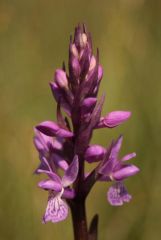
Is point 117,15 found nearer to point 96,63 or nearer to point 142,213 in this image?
point 142,213

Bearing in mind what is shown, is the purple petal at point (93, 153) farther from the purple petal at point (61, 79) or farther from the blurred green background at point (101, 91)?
the blurred green background at point (101, 91)

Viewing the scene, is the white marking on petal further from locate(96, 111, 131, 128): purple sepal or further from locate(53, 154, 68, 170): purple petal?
locate(96, 111, 131, 128): purple sepal

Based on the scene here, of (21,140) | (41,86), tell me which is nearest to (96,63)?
(21,140)

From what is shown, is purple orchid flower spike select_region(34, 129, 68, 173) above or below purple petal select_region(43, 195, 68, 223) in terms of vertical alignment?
above

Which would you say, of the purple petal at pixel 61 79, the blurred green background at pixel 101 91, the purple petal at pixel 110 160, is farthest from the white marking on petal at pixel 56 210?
the blurred green background at pixel 101 91

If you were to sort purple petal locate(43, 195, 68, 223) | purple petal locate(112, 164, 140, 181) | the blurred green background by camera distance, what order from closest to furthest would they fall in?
1. purple petal locate(43, 195, 68, 223)
2. purple petal locate(112, 164, 140, 181)
3. the blurred green background

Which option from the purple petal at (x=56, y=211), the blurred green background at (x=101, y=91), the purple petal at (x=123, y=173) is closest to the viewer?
the purple petal at (x=56, y=211)

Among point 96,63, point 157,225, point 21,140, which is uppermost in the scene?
point 96,63

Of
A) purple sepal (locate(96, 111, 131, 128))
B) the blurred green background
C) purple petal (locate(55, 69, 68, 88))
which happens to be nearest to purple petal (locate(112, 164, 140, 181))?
purple sepal (locate(96, 111, 131, 128))
